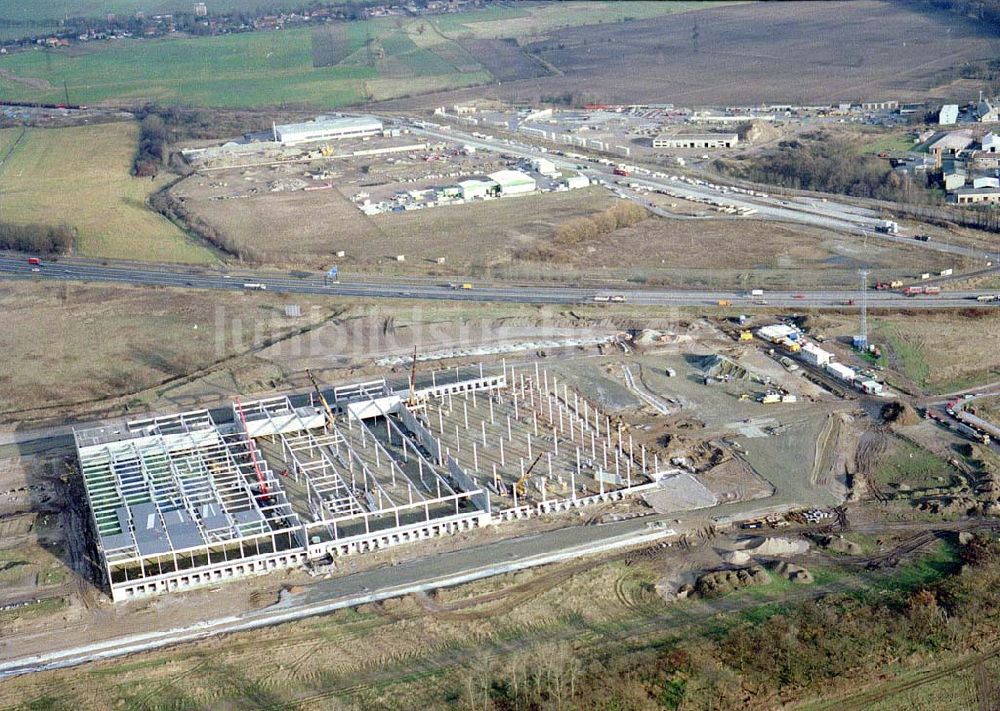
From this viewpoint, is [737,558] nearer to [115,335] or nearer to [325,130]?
[115,335]

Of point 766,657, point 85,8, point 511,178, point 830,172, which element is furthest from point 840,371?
point 85,8

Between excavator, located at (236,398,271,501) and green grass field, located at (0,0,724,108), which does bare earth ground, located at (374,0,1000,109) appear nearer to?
green grass field, located at (0,0,724,108)

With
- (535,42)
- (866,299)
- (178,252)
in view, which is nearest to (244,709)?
(866,299)

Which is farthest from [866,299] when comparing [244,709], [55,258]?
[55,258]

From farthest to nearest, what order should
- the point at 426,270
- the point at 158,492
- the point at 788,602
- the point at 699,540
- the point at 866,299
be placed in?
the point at 426,270, the point at 866,299, the point at 158,492, the point at 699,540, the point at 788,602

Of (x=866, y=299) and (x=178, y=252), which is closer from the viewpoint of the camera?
(x=866, y=299)

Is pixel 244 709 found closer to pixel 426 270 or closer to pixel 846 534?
pixel 846 534

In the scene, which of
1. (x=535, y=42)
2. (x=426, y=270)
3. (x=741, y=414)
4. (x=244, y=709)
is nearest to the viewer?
(x=244, y=709)
